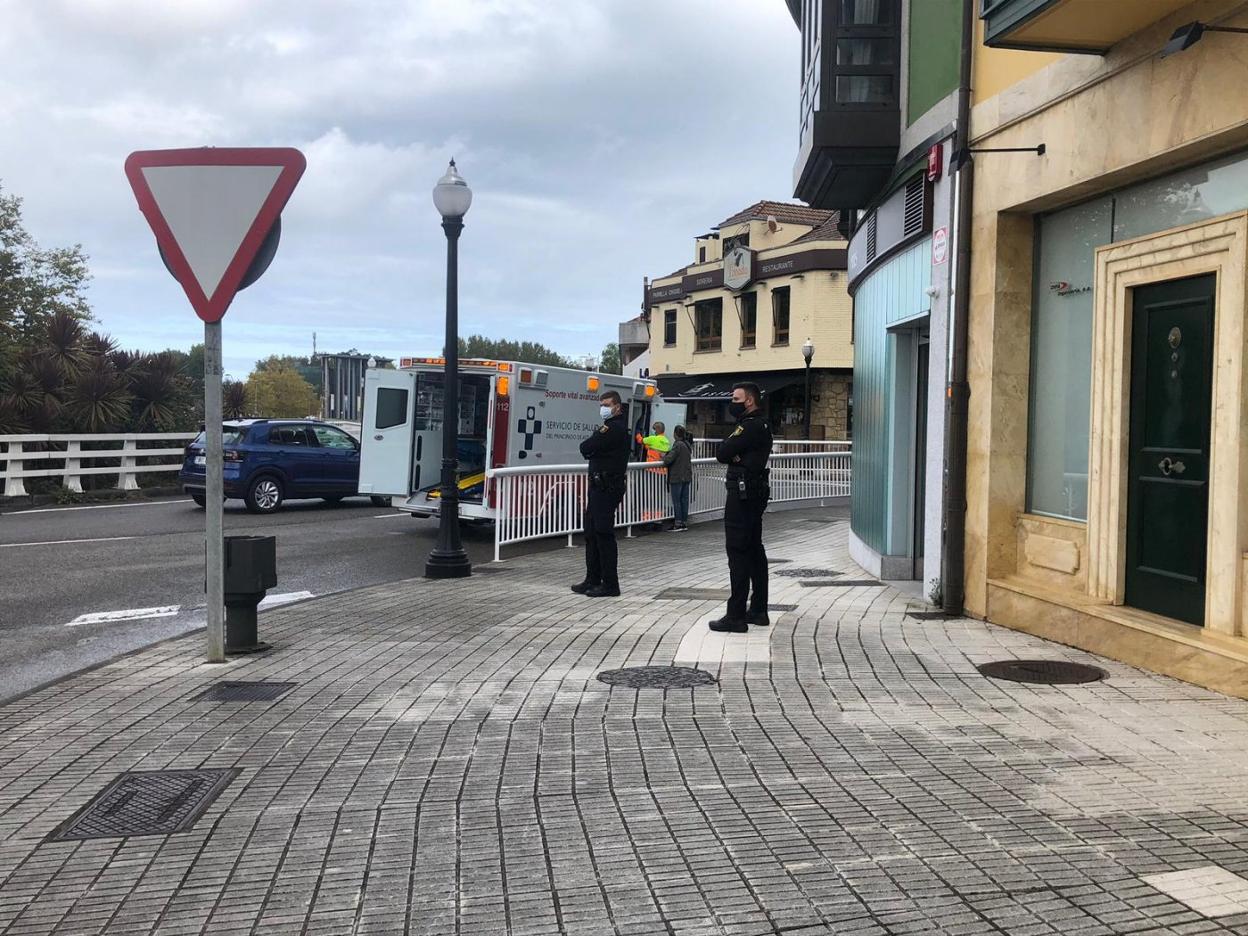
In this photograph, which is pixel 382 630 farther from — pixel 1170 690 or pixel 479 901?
pixel 1170 690

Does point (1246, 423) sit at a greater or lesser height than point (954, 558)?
greater

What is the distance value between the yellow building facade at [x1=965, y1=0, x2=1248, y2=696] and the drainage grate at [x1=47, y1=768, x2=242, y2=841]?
210 inches

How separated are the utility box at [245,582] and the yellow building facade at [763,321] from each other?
89.7 feet

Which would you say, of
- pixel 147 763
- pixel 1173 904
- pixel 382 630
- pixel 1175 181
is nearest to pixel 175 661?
pixel 382 630

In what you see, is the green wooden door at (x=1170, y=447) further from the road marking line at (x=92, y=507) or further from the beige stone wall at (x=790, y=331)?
the beige stone wall at (x=790, y=331)

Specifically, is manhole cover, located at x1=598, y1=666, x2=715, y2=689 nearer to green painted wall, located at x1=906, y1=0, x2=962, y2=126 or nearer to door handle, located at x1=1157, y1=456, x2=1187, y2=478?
door handle, located at x1=1157, y1=456, x2=1187, y2=478

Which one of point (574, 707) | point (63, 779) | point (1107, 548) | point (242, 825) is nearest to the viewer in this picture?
point (242, 825)

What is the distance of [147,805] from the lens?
4.25 meters

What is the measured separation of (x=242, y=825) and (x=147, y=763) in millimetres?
1012

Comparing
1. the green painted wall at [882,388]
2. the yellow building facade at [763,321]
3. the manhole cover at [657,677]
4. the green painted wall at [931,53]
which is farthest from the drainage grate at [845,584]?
the yellow building facade at [763,321]

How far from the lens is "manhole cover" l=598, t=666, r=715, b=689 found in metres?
6.23

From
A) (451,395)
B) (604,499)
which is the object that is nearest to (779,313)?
(451,395)

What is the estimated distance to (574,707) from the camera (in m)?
5.68

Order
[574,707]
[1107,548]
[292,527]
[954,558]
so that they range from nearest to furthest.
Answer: [574,707] < [1107,548] < [954,558] < [292,527]
